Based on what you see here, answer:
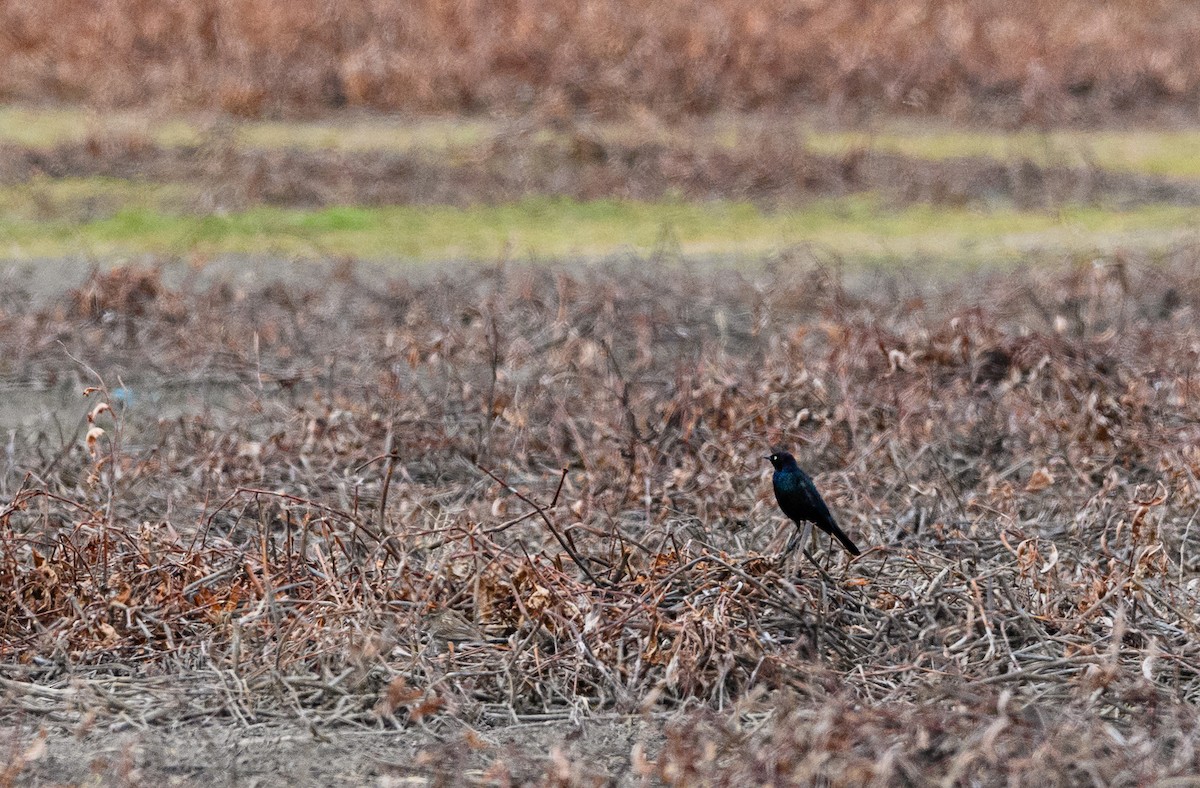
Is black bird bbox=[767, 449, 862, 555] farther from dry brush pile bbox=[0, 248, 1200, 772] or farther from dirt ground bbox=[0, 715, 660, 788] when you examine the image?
dirt ground bbox=[0, 715, 660, 788]

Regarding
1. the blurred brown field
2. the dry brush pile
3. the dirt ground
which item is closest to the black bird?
the dry brush pile

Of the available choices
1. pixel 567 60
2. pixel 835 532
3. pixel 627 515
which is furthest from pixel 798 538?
pixel 567 60

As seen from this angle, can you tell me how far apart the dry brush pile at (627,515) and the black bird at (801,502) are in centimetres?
16

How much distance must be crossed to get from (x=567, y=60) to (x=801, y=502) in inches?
452

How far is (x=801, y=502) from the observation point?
14.3ft

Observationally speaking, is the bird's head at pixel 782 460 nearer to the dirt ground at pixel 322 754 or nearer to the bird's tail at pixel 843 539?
the bird's tail at pixel 843 539

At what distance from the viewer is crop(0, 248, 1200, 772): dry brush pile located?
12.9 feet

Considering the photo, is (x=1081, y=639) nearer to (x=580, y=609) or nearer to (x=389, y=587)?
(x=580, y=609)

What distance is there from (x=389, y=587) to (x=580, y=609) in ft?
1.56

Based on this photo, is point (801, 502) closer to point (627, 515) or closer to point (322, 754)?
point (627, 515)

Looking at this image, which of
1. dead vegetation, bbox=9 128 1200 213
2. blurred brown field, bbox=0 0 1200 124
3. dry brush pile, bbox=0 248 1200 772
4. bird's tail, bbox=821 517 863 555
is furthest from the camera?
blurred brown field, bbox=0 0 1200 124

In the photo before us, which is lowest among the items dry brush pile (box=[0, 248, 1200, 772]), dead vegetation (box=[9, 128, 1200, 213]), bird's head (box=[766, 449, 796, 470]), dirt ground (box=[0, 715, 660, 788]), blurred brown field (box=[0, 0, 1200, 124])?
dirt ground (box=[0, 715, 660, 788])

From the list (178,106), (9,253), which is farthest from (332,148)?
(9,253)

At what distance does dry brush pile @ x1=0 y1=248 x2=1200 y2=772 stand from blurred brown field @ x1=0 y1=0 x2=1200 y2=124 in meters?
6.80
